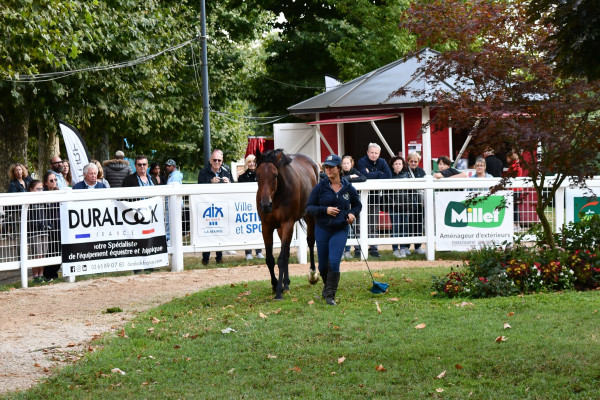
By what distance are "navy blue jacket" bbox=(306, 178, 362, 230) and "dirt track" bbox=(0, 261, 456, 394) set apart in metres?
2.72

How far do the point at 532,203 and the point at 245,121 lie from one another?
164ft

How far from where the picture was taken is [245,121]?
6506 cm

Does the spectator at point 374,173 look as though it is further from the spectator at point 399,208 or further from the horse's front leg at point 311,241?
the horse's front leg at point 311,241

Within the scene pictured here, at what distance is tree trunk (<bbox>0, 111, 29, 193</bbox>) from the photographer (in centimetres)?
2792

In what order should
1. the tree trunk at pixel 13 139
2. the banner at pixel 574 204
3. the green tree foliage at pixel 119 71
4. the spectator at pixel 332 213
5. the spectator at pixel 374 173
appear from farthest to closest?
the tree trunk at pixel 13 139 → the green tree foliage at pixel 119 71 → the spectator at pixel 374 173 → the banner at pixel 574 204 → the spectator at pixel 332 213

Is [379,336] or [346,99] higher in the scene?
[346,99]

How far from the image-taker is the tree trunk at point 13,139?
2792 centimetres

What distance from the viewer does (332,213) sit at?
35.3ft

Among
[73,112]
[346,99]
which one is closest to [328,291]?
[346,99]

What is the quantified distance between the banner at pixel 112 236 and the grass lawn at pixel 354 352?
4.00m

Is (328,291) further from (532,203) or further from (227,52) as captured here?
(227,52)

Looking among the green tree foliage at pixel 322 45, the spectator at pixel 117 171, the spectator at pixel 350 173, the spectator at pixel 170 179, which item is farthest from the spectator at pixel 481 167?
the green tree foliage at pixel 322 45

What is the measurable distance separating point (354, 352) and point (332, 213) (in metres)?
2.98

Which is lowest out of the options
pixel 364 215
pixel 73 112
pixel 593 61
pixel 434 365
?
pixel 434 365
